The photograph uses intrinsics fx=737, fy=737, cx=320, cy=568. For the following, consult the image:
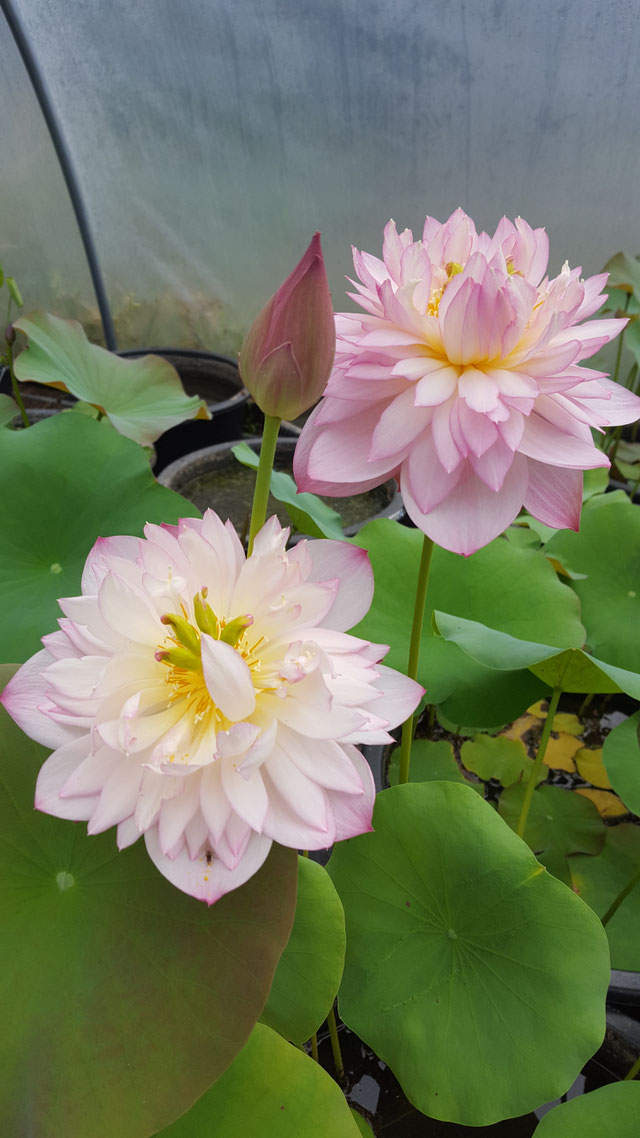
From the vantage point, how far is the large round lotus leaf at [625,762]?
70 cm

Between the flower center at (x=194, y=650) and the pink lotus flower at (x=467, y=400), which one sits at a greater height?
the pink lotus flower at (x=467, y=400)

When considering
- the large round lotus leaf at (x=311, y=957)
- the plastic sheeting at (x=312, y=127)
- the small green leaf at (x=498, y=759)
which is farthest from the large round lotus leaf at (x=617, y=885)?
the plastic sheeting at (x=312, y=127)

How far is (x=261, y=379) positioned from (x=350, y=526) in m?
1.02

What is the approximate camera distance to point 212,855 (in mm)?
322

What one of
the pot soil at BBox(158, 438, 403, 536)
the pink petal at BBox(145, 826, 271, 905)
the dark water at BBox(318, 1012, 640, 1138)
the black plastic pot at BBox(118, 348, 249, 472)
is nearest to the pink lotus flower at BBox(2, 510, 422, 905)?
the pink petal at BBox(145, 826, 271, 905)

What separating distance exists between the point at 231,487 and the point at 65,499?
0.79 m

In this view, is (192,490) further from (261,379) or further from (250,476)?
(261,379)

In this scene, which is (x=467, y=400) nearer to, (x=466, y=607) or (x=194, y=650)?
(x=194, y=650)

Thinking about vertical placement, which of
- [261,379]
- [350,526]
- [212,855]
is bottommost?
[350,526]

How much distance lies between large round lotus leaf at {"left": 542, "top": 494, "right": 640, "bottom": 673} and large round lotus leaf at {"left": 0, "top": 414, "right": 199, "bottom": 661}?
1.43ft

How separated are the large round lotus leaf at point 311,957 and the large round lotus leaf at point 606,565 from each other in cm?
45

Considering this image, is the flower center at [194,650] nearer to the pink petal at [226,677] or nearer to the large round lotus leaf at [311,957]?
the pink petal at [226,677]

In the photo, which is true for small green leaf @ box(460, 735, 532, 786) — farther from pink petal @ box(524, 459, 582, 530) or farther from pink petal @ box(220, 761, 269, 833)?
pink petal @ box(220, 761, 269, 833)

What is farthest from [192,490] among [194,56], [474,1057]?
[474,1057]
